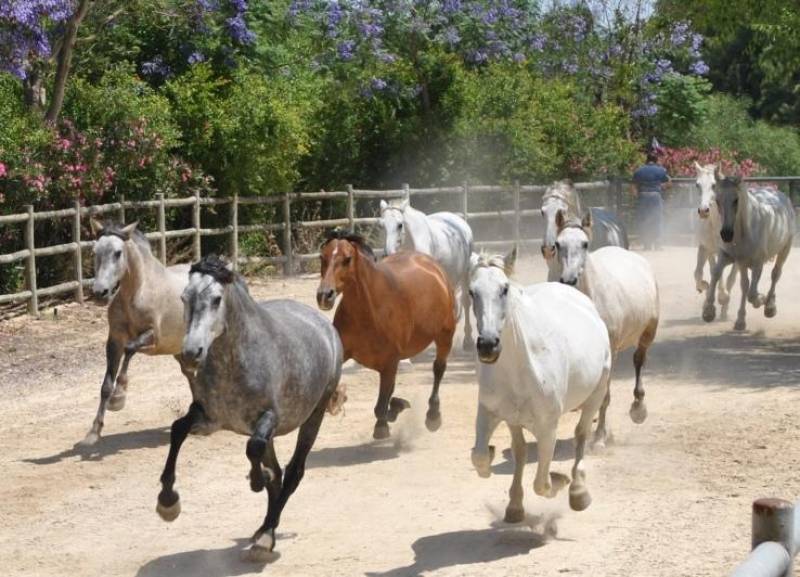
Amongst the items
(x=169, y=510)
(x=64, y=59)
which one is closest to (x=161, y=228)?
(x=64, y=59)

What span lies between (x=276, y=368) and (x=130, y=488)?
218 centimetres

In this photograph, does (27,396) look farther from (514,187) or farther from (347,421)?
(514,187)

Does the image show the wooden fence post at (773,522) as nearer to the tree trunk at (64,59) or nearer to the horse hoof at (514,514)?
the horse hoof at (514,514)

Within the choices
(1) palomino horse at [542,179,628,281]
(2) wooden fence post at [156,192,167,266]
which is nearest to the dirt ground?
(1) palomino horse at [542,179,628,281]

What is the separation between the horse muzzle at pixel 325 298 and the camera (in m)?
9.69

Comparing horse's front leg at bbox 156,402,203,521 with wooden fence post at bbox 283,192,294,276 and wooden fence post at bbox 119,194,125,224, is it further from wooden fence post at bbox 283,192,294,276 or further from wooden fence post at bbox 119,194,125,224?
wooden fence post at bbox 283,192,294,276

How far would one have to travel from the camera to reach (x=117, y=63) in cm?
2172

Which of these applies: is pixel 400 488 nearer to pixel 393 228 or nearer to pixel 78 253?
pixel 393 228

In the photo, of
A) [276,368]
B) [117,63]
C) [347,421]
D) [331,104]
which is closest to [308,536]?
[276,368]

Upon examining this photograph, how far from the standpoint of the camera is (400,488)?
352 inches

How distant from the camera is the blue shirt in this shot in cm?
2662

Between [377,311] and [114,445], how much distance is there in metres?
2.16

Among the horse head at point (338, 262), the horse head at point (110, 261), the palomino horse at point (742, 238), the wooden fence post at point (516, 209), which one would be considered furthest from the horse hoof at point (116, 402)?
the wooden fence post at point (516, 209)

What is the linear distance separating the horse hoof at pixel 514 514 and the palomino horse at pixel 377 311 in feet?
8.02
